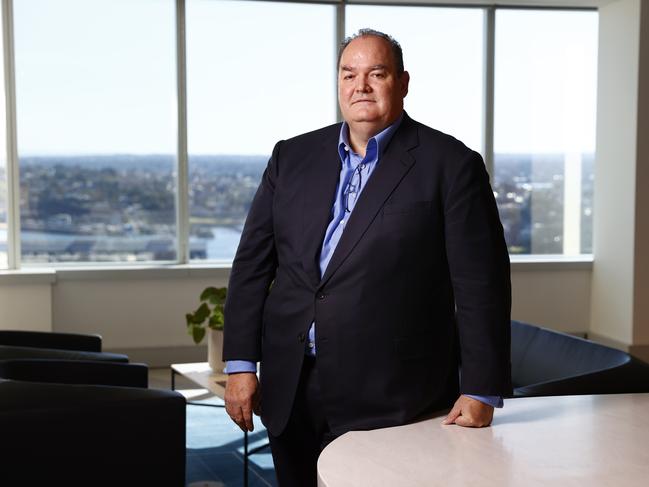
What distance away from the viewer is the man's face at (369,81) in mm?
A: 2037

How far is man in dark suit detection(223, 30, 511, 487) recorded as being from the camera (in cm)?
199

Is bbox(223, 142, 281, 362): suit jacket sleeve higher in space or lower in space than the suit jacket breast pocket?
lower

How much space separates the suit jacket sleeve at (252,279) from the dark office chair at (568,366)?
5.10 ft

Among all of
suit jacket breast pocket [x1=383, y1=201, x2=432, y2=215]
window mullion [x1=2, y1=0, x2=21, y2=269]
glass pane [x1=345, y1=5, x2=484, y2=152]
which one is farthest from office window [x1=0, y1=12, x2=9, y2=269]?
suit jacket breast pocket [x1=383, y1=201, x2=432, y2=215]

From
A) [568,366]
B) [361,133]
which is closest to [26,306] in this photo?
[568,366]

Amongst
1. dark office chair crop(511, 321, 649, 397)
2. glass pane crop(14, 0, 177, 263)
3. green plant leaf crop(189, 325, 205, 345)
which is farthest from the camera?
glass pane crop(14, 0, 177, 263)

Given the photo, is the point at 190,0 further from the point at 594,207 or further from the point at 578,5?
the point at 594,207

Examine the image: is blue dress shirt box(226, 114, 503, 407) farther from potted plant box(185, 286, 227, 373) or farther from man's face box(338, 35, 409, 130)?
potted plant box(185, 286, 227, 373)

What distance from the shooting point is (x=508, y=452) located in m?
1.78

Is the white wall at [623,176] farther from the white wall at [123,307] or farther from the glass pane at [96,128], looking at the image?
the glass pane at [96,128]

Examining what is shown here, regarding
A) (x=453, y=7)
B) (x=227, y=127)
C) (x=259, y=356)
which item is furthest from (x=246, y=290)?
(x=453, y=7)

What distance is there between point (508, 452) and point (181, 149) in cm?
579

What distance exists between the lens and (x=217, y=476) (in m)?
4.56

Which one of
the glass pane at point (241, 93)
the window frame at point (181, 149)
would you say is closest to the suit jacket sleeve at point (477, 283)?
the window frame at point (181, 149)
